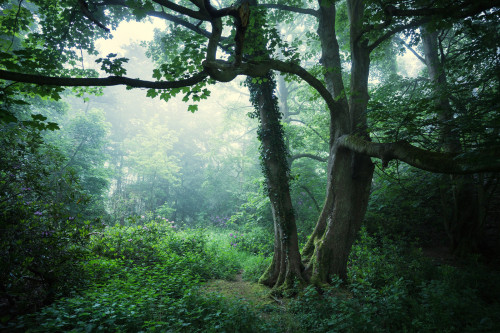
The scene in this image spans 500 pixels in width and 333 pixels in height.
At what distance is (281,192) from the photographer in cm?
596

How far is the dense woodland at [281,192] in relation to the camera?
316 centimetres

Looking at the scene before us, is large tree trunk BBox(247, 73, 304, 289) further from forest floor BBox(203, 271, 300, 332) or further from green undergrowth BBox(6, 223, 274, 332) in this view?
green undergrowth BBox(6, 223, 274, 332)

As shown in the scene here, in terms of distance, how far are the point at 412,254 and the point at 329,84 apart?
15.6 feet

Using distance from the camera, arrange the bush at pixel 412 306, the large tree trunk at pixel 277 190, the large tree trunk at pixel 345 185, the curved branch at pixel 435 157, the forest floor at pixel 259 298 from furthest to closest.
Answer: the large tree trunk at pixel 277 190, the large tree trunk at pixel 345 185, the forest floor at pixel 259 298, the bush at pixel 412 306, the curved branch at pixel 435 157

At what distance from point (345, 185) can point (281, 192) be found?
1.53 m

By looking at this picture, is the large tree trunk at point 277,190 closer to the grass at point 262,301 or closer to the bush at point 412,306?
the grass at point 262,301

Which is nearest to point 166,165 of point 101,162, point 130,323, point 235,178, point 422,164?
point 101,162

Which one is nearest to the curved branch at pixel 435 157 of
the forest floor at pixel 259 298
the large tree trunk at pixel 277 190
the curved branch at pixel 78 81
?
the large tree trunk at pixel 277 190

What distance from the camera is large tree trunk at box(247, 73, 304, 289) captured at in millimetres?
5691

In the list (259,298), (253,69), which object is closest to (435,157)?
(253,69)

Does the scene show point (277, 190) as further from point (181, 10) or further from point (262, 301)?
point (181, 10)

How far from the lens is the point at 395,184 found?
650 cm

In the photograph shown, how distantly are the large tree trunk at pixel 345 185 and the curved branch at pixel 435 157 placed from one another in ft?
2.88

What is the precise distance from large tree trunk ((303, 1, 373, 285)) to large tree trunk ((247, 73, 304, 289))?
53 centimetres
